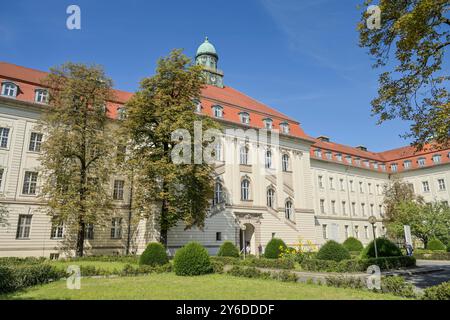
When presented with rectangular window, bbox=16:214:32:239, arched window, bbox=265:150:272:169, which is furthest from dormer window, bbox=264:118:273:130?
rectangular window, bbox=16:214:32:239

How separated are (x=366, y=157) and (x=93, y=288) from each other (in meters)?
55.5

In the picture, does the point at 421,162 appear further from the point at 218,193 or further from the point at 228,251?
the point at 228,251

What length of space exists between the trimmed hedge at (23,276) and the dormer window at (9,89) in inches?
743

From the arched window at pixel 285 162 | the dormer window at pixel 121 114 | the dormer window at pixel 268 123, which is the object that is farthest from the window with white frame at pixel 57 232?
the arched window at pixel 285 162

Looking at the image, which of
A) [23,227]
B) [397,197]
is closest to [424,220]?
[397,197]

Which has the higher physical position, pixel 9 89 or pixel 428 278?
pixel 9 89

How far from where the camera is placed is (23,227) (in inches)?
999

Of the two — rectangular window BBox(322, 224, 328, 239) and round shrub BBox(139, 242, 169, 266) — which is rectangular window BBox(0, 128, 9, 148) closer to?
round shrub BBox(139, 242, 169, 266)

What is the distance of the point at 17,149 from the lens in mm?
26094

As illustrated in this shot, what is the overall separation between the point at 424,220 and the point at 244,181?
962 inches

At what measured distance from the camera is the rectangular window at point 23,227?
25.1 metres

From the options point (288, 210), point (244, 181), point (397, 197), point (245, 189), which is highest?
point (244, 181)

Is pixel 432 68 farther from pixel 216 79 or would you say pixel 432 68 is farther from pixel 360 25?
pixel 216 79
